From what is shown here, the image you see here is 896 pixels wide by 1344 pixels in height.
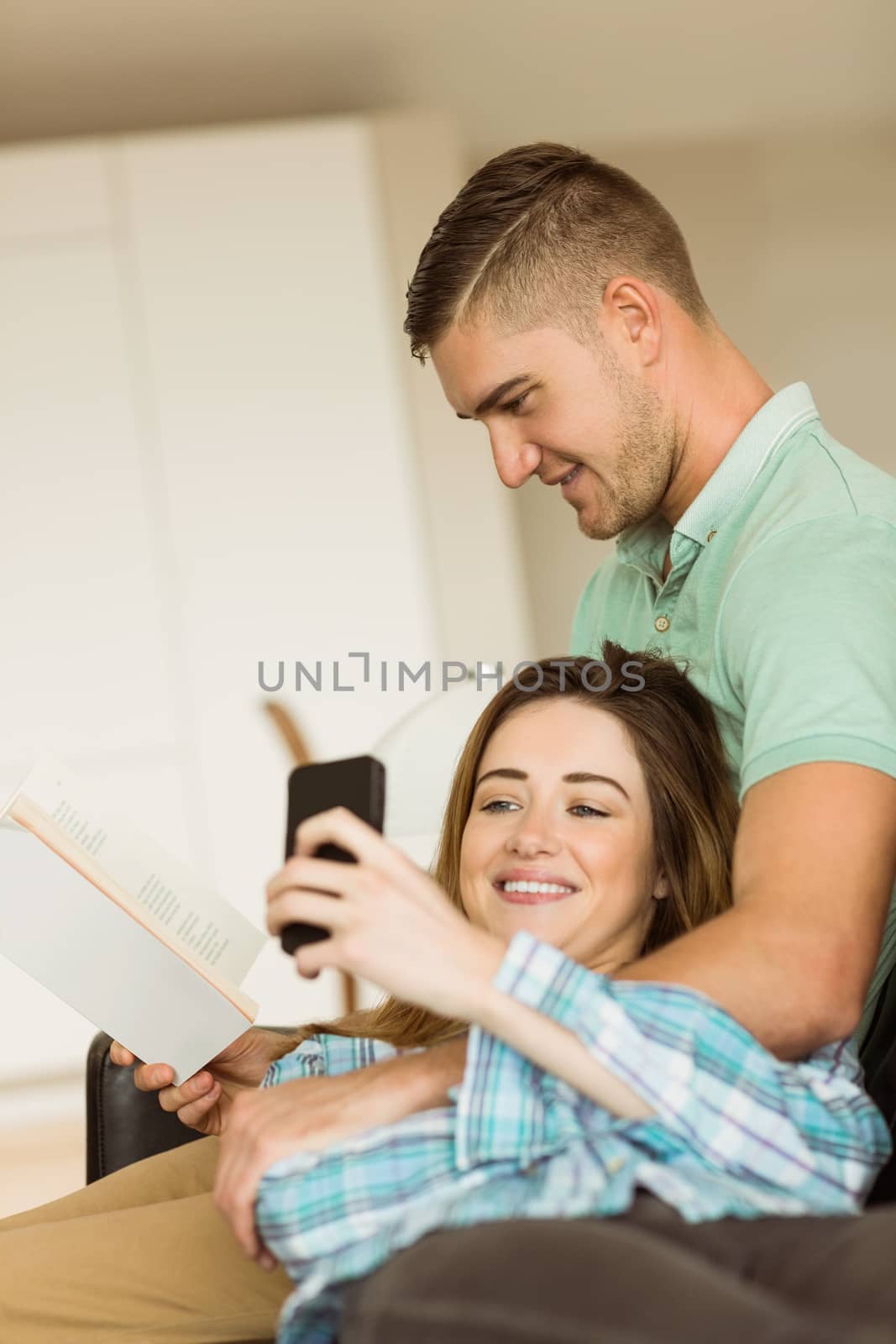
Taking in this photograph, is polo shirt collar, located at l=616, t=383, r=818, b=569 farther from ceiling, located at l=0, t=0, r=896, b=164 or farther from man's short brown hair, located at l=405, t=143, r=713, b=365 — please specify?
ceiling, located at l=0, t=0, r=896, b=164

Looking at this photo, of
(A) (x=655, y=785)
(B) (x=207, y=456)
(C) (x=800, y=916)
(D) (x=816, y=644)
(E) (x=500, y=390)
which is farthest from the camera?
(B) (x=207, y=456)

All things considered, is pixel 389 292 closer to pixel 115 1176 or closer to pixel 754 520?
pixel 754 520

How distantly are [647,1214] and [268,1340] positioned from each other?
54 centimetres

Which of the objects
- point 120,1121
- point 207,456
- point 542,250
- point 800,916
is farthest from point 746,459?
point 207,456

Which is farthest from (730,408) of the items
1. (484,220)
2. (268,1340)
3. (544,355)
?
(268,1340)

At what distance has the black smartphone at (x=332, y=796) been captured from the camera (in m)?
1.01

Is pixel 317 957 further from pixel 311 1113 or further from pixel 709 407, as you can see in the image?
pixel 709 407

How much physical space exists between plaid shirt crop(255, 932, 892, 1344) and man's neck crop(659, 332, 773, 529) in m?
0.86

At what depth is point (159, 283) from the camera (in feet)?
12.8

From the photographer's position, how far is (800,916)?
1.06 m

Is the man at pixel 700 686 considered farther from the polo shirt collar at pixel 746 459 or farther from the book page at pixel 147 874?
the book page at pixel 147 874

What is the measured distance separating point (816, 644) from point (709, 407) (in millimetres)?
567

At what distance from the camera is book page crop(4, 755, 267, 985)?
1.28 metres

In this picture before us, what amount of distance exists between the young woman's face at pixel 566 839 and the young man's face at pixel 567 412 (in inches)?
14.1
